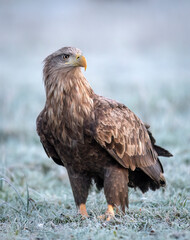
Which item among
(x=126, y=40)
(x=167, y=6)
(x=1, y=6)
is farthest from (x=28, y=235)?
(x=1, y=6)

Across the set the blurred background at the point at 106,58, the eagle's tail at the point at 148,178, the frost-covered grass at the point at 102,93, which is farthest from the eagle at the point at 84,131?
the blurred background at the point at 106,58

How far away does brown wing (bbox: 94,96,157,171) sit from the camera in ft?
15.2

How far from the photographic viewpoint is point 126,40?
2388cm

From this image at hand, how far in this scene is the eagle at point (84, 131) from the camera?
15.2 feet

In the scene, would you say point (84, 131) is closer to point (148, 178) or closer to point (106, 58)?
point (148, 178)

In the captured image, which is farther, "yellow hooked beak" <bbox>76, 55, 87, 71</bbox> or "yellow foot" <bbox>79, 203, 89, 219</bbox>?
"yellow foot" <bbox>79, 203, 89, 219</bbox>

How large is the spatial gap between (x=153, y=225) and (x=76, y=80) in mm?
1657

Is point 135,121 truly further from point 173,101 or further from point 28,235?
point 173,101

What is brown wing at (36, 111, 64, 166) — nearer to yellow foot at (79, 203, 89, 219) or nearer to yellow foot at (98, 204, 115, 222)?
yellow foot at (79, 203, 89, 219)

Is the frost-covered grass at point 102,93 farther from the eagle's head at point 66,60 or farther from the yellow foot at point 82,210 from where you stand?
the eagle's head at point 66,60

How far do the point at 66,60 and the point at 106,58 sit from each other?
14.9 meters

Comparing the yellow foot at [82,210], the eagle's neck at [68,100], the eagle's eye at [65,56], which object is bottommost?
the yellow foot at [82,210]

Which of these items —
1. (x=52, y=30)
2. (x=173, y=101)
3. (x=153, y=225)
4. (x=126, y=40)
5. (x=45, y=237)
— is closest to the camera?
(x=45, y=237)

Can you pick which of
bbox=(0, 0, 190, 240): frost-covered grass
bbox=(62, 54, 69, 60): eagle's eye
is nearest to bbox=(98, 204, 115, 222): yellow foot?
bbox=(0, 0, 190, 240): frost-covered grass
